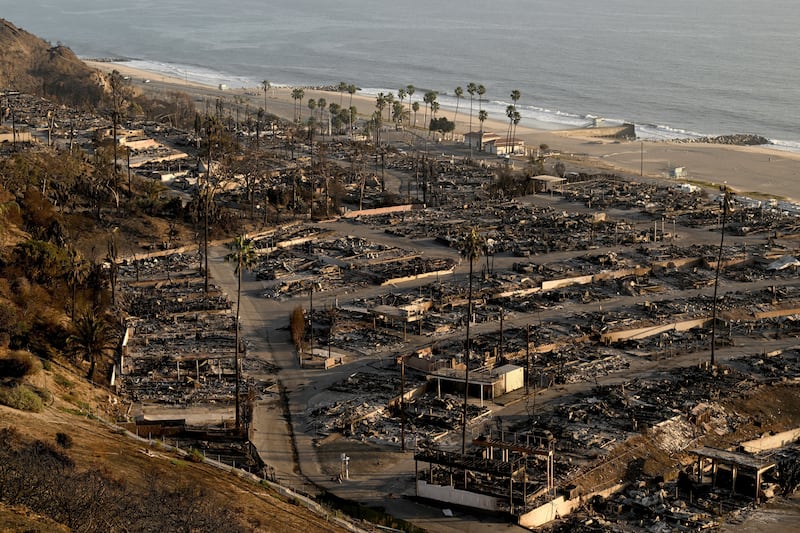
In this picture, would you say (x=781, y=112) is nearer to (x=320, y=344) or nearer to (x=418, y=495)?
(x=320, y=344)

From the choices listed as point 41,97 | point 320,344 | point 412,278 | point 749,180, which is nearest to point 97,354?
point 320,344

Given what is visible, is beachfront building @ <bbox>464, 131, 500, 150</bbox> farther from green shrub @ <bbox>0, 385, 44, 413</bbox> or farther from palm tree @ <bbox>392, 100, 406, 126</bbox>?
green shrub @ <bbox>0, 385, 44, 413</bbox>

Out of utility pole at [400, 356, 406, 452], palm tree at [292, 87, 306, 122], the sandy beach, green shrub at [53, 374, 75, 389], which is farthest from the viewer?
palm tree at [292, 87, 306, 122]

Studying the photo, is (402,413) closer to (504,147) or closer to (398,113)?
(504,147)

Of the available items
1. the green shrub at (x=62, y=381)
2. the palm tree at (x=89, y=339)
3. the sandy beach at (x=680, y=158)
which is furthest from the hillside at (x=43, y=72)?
the green shrub at (x=62, y=381)

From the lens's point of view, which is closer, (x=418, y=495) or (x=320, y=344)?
(x=418, y=495)

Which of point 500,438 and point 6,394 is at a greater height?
point 6,394

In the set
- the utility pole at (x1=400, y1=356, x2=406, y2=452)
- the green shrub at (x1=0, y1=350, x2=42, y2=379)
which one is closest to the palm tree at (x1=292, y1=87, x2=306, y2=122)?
the utility pole at (x1=400, y1=356, x2=406, y2=452)
